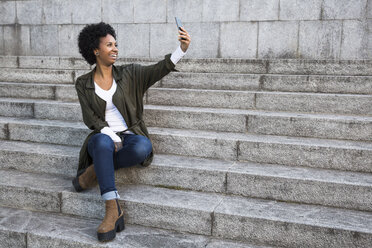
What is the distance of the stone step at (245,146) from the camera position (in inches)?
135

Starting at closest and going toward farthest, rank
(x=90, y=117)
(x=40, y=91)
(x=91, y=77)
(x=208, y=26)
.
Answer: (x=90, y=117), (x=91, y=77), (x=40, y=91), (x=208, y=26)

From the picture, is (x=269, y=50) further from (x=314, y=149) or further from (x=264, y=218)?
(x=264, y=218)

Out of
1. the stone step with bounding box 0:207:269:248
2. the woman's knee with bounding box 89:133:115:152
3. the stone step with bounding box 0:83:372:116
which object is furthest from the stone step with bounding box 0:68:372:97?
the stone step with bounding box 0:207:269:248

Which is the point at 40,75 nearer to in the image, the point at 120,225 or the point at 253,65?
the point at 253,65

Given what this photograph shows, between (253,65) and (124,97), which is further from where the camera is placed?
(253,65)

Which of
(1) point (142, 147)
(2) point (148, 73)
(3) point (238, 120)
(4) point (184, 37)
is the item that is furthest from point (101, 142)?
(3) point (238, 120)

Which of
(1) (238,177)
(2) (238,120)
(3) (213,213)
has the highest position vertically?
(2) (238,120)

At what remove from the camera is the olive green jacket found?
3.49 m

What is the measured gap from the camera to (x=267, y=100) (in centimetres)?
450

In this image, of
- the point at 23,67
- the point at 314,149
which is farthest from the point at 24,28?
the point at 314,149

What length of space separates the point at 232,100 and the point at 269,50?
2447mm

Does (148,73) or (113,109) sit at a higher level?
(148,73)

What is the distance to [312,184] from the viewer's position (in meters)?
3.14

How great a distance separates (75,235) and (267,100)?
Answer: 277 cm
